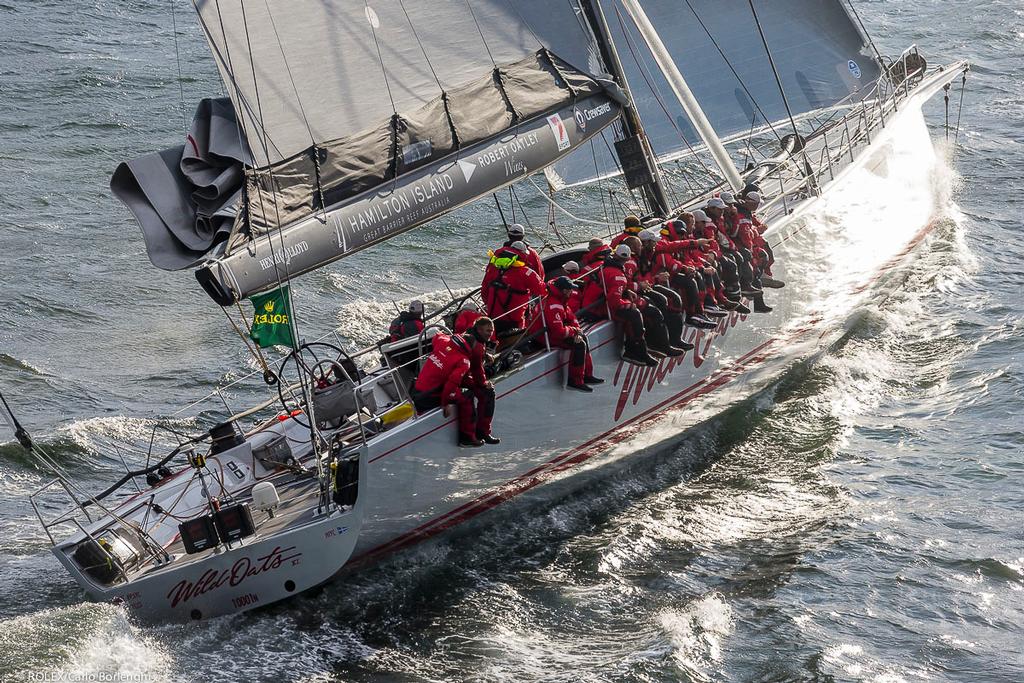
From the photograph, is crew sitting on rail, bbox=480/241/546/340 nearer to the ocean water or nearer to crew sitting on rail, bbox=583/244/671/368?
crew sitting on rail, bbox=583/244/671/368

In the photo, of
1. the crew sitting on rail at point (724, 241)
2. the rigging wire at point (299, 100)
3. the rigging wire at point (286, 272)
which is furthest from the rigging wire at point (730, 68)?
the rigging wire at point (286, 272)

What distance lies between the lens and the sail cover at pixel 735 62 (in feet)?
50.5

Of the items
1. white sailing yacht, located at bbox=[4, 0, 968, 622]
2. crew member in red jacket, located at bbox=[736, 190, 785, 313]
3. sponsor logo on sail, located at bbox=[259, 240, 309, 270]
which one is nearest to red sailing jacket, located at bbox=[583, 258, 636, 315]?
white sailing yacht, located at bbox=[4, 0, 968, 622]

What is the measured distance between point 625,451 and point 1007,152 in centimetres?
1211

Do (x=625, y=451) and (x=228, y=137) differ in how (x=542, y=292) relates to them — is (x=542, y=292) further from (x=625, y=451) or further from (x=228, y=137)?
(x=228, y=137)

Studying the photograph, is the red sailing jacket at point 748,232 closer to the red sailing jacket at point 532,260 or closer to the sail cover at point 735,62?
the red sailing jacket at point 532,260

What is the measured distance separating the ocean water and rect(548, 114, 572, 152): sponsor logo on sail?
3.13 meters

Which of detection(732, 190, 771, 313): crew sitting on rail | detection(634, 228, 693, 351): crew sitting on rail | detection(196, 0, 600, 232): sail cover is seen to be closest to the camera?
detection(196, 0, 600, 232): sail cover

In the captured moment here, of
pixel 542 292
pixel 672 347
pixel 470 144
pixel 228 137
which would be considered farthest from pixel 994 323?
pixel 228 137

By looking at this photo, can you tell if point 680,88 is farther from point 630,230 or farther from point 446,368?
point 446,368

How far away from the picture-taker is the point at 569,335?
1002cm

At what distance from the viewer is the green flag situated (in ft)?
26.5

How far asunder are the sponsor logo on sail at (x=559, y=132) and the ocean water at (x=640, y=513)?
313 cm

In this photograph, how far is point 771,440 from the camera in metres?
11.8
